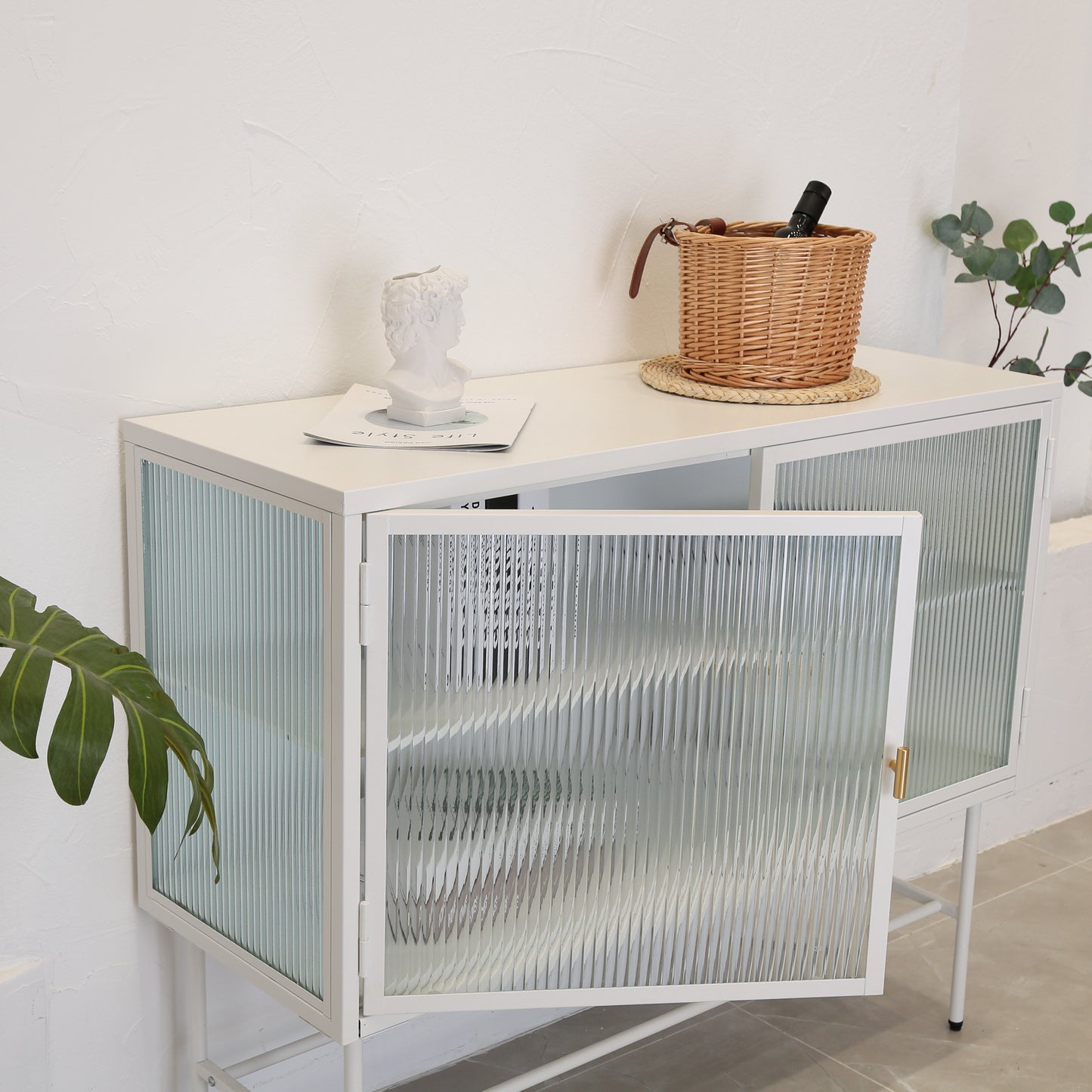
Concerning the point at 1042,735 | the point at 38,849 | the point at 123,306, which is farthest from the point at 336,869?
the point at 1042,735

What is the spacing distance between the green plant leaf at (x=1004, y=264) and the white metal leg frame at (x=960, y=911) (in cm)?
92

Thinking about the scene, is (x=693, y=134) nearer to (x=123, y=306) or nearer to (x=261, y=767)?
(x=123, y=306)

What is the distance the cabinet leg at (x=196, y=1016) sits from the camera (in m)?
1.65

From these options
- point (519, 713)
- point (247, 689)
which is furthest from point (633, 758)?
point (247, 689)

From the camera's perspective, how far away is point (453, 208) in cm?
175

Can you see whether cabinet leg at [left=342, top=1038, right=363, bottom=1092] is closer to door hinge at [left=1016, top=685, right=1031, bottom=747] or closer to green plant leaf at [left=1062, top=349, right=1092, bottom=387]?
door hinge at [left=1016, top=685, right=1031, bottom=747]

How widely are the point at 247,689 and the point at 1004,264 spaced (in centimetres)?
158

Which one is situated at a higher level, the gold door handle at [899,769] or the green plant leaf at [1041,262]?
the green plant leaf at [1041,262]

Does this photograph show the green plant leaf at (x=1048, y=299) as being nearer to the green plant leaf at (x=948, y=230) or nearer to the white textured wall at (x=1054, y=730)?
the green plant leaf at (x=948, y=230)

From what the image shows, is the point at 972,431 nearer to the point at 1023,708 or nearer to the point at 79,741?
the point at 1023,708

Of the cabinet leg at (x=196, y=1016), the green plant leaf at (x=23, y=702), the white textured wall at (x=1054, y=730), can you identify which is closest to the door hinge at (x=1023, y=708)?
the white textured wall at (x=1054, y=730)

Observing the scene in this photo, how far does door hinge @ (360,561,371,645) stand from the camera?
1.25 meters

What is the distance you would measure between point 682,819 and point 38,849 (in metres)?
0.72

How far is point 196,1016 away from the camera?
1672mm
